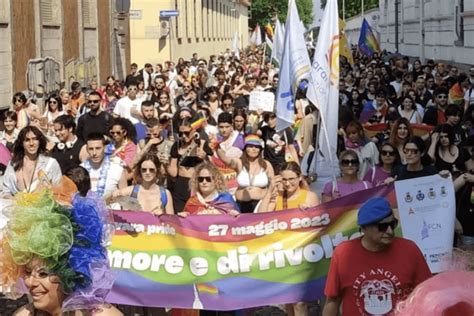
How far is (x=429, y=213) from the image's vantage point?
23.9ft

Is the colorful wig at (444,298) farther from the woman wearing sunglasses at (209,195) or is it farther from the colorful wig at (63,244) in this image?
the woman wearing sunglasses at (209,195)

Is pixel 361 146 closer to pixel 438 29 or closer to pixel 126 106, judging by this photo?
pixel 126 106

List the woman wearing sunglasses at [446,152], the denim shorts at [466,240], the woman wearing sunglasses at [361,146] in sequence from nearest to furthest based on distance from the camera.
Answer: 1. the denim shorts at [466,240]
2. the woman wearing sunglasses at [446,152]
3. the woman wearing sunglasses at [361,146]

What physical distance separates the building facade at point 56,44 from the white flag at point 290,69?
38.1 ft

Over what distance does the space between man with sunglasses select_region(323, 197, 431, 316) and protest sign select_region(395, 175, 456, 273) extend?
1.62 m

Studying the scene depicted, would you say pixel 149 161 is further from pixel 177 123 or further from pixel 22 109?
pixel 22 109

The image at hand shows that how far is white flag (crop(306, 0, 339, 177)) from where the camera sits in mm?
9586

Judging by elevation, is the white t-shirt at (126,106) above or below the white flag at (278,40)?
below

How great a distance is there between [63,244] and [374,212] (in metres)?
1.91

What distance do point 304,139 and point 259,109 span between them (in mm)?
2916

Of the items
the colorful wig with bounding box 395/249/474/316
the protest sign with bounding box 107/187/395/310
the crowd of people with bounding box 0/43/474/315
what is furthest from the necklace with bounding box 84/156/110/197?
the colorful wig with bounding box 395/249/474/316

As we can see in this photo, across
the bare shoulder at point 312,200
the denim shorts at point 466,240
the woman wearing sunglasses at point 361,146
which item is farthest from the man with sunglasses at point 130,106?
the denim shorts at point 466,240

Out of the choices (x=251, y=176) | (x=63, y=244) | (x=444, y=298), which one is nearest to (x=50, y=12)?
(x=251, y=176)

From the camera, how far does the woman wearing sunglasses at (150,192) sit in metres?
8.11
